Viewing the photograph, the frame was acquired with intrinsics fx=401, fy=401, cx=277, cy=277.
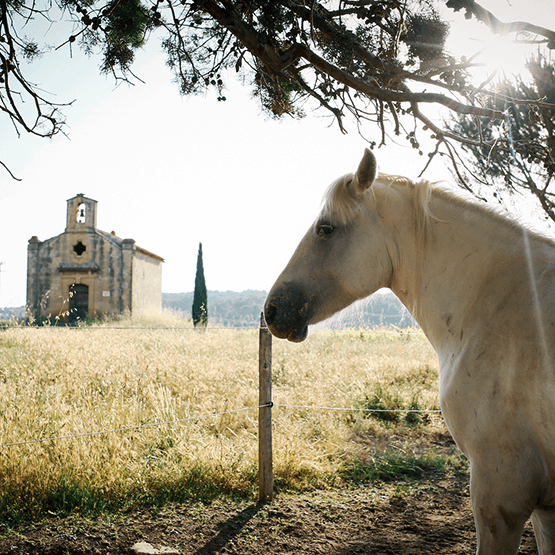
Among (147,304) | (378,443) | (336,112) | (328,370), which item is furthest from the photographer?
(147,304)

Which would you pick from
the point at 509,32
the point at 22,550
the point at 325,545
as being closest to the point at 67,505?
the point at 22,550

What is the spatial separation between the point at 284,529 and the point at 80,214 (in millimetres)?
25431

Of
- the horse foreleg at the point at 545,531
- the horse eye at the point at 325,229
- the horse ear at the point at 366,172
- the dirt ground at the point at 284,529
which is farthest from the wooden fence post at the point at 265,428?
the horse foreleg at the point at 545,531

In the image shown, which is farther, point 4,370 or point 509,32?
point 4,370

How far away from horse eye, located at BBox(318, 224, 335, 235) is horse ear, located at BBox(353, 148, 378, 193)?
0.67 feet

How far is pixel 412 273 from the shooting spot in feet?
5.63

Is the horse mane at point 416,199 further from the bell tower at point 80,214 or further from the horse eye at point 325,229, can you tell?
the bell tower at point 80,214

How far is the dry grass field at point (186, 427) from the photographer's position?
10.0 ft

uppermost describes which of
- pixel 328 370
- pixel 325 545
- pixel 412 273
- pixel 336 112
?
pixel 336 112

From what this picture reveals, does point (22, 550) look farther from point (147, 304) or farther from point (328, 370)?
point (147, 304)

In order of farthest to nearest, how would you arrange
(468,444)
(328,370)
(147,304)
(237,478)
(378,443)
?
(147,304) < (328,370) < (378,443) < (237,478) < (468,444)

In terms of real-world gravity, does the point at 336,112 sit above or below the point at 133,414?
above

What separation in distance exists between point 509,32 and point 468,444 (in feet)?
7.30

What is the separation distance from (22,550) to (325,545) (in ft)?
5.96
